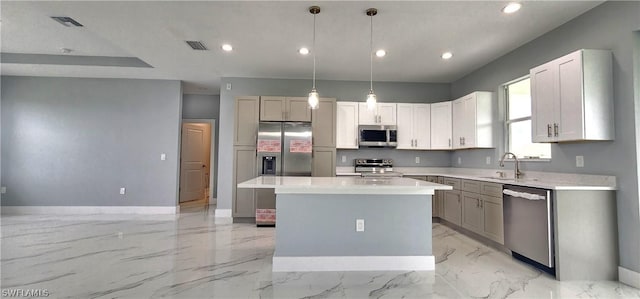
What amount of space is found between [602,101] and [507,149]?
60.3 inches

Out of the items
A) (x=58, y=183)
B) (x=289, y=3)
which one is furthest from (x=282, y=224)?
(x=58, y=183)

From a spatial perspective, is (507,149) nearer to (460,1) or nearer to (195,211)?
(460,1)

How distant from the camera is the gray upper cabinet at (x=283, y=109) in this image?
491 centimetres

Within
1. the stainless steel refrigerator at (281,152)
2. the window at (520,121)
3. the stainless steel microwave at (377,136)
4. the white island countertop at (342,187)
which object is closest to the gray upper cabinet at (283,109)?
the stainless steel refrigerator at (281,152)

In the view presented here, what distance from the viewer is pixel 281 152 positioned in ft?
15.4

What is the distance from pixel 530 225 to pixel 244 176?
12.9ft

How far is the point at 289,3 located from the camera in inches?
109

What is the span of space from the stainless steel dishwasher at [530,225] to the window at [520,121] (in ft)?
3.00

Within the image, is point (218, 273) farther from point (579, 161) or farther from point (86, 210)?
point (86, 210)

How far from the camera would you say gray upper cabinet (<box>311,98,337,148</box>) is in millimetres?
4925

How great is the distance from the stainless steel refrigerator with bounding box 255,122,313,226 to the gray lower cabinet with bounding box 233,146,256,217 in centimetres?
22

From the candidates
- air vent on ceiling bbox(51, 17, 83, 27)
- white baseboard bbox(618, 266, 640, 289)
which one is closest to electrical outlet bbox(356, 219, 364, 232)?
white baseboard bbox(618, 266, 640, 289)

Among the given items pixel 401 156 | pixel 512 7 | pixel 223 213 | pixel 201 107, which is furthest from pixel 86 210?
pixel 512 7

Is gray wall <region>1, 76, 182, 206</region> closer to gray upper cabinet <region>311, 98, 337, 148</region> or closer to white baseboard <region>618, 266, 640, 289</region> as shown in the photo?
gray upper cabinet <region>311, 98, 337, 148</region>
